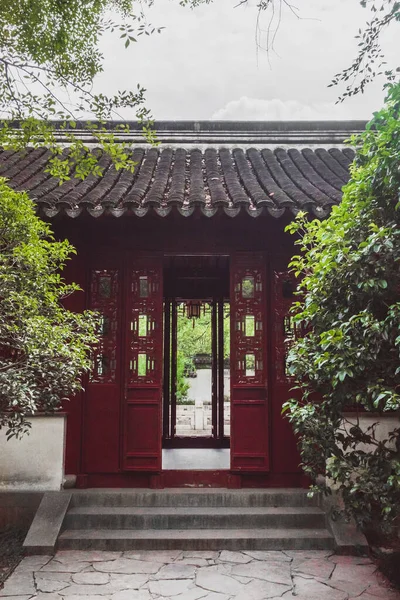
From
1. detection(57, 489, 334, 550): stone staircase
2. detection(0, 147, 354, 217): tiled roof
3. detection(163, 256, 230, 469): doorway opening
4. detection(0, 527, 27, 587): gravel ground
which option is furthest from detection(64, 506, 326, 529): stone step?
detection(0, 147, 354, 217): tiled roof

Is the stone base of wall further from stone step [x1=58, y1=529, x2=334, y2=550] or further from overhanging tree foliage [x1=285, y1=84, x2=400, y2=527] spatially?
overhanging tree foliage [x1=285, y1=84, x2=400, y2=527]

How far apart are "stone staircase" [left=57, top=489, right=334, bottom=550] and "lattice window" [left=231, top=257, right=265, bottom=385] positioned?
120 cm

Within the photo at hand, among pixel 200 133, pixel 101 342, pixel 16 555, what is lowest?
pixel 16 555

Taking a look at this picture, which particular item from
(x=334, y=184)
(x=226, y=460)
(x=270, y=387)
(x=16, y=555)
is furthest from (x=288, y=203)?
(x=16, y=555)

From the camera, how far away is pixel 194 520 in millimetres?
4465

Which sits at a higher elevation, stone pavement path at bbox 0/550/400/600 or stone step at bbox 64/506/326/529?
stone step at bbox 64/506/326/529

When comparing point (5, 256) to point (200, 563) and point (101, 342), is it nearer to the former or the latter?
point (101, 342)

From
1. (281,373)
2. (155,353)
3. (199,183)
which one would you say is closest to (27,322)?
(155,353)

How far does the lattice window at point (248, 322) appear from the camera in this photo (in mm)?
5152

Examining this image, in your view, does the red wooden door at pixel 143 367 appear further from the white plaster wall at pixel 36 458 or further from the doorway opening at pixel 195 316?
the doorway opening at pixel 195 316

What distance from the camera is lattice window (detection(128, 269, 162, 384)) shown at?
16.9 ft

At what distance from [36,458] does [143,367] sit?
4.47 feet

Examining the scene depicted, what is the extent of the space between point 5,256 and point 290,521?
3360mm

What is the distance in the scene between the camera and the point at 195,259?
690cm
